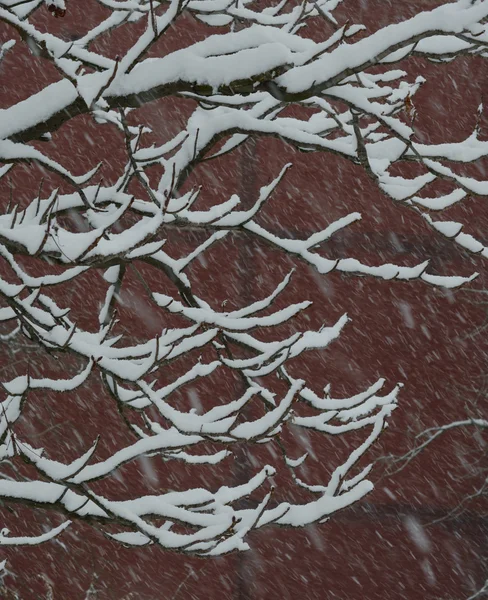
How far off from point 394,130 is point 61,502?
1.63 m

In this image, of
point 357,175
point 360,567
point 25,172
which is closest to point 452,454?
point 360,567

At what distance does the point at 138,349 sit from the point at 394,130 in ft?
3.63

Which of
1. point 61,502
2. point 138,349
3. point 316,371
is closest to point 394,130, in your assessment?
point 138,349

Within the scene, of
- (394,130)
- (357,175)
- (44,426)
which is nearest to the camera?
(394,130)

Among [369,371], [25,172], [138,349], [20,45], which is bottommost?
[138,349]

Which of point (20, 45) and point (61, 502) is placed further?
point (20, 45)

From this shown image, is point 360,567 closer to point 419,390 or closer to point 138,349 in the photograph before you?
point 419,390

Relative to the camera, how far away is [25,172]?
22.4ft

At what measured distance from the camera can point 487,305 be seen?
267 inches

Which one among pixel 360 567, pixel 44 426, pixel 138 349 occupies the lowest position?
pixel 360 567

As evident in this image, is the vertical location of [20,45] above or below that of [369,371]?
above

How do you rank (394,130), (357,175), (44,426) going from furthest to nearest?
(357,175) → (44,426) → (394,130)

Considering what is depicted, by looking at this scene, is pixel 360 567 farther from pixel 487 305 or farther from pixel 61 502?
pixel 61 502

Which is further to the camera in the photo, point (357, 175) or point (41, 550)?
point (357, 175)
